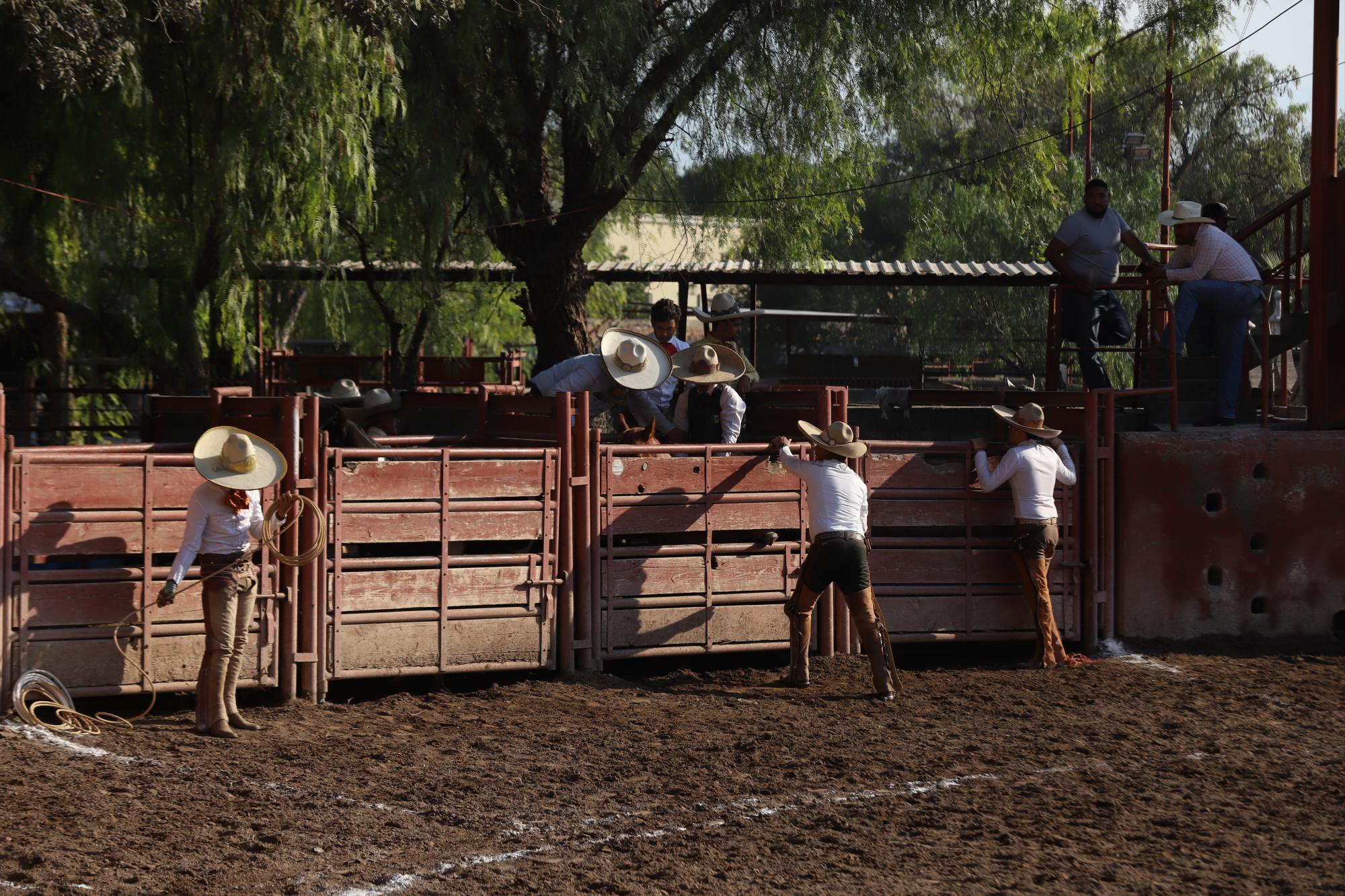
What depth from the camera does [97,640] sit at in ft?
27.0

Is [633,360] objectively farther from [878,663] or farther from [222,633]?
[222,633]

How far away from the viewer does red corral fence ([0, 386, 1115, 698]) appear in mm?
8242

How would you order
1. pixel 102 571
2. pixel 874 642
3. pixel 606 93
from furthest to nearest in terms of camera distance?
pixel 606 93 → pixel 874 642 → pixel 102 571

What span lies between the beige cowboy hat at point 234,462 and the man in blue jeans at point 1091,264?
755 centimetres

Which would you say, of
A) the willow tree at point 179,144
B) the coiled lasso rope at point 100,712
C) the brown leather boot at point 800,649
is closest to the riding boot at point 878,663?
the brown leather boot at point 800,649

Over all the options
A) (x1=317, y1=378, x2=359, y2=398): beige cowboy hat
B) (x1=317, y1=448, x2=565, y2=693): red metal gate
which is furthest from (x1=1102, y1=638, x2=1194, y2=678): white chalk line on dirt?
(x1=317, y1=378, x2=359, y2=398): beige cowboy hat

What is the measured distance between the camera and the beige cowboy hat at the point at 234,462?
7.94 m

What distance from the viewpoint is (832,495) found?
9312 millimetres

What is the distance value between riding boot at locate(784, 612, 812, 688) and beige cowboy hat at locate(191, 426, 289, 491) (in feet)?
11.4

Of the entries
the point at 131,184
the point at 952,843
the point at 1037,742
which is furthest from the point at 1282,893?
the point at 131,184

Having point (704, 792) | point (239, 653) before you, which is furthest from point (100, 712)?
point (704, 792)

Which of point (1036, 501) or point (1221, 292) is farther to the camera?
point (1221, 292)

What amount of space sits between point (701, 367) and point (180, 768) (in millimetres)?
4640

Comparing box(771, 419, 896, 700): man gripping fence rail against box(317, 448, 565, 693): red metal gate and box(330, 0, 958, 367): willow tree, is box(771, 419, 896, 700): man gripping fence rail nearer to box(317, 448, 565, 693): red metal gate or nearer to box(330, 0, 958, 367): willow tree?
box(317, 448, 565, 693): red metal gate
